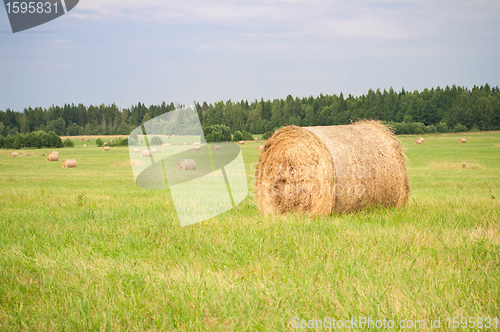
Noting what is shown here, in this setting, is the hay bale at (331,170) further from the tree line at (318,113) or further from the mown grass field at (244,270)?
the tree line at (318,113)

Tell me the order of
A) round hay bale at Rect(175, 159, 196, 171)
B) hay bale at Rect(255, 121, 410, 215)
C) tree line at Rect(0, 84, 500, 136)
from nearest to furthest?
hay bale at Rect(255, 121, 410, 215) → round hay bale at Rect(175, 159, 196, 171) → tree line at Rect(0, 84, 500, 136)

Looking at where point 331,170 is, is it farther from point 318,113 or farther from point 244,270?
point 318,113

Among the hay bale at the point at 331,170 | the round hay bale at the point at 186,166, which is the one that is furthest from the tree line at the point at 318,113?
the hay bale at the point at 331,170

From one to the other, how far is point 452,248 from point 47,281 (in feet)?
16.5

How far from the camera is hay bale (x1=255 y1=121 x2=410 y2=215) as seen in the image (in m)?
7.48

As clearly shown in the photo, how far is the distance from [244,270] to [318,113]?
11019 centimetres

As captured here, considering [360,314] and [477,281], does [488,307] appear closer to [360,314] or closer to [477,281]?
[477,281]

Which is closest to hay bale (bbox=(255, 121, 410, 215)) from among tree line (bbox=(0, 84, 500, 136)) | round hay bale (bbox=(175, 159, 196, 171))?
round hay bale (bbox=(175, 159, 196, 171))

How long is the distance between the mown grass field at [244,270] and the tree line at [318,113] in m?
86.6

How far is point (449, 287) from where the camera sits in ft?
12.9

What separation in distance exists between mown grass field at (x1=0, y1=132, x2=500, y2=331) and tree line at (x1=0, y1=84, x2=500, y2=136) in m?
86.6

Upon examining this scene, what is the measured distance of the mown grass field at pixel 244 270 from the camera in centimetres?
346

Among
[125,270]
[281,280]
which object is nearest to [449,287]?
[281,280]

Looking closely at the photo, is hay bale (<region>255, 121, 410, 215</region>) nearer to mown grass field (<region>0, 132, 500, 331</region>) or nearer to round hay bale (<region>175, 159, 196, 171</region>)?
mown grass field (<region>0, 132, 500, 331</region>)
